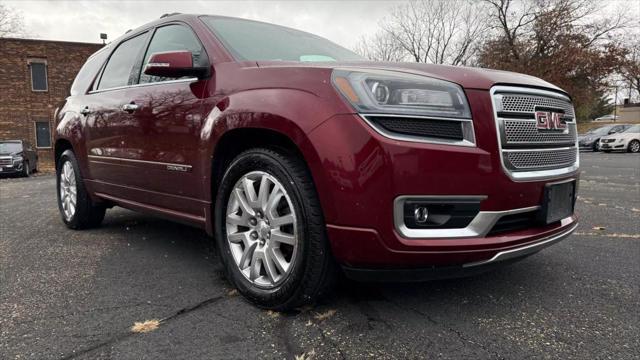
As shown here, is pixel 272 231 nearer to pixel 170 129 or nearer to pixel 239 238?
pixel 239 238

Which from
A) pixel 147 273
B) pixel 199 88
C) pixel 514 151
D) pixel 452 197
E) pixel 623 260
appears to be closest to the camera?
pixel 452 197

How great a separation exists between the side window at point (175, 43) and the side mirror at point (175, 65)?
7cm

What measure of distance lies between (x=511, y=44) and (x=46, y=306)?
33.2m

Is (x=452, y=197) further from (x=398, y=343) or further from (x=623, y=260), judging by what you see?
(x=623, y=260)

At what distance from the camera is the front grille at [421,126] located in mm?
1969

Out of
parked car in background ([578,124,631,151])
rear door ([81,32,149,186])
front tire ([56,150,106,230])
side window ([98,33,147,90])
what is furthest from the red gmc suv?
parked car in background ([578,124,631,151])

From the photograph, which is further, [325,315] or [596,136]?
[596,136]

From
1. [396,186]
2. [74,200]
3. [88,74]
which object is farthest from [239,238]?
[88,74]

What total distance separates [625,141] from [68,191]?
80.5 ft

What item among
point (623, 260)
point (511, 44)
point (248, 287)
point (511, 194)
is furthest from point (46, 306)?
point (511, 44)

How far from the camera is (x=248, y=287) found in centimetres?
245

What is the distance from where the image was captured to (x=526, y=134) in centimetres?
223

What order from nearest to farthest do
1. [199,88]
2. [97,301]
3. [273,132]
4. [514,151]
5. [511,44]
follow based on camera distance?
[514,151] < [273,132] < [97,301] < [199,88] < [511,44]

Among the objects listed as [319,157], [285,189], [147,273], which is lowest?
[147,273]
